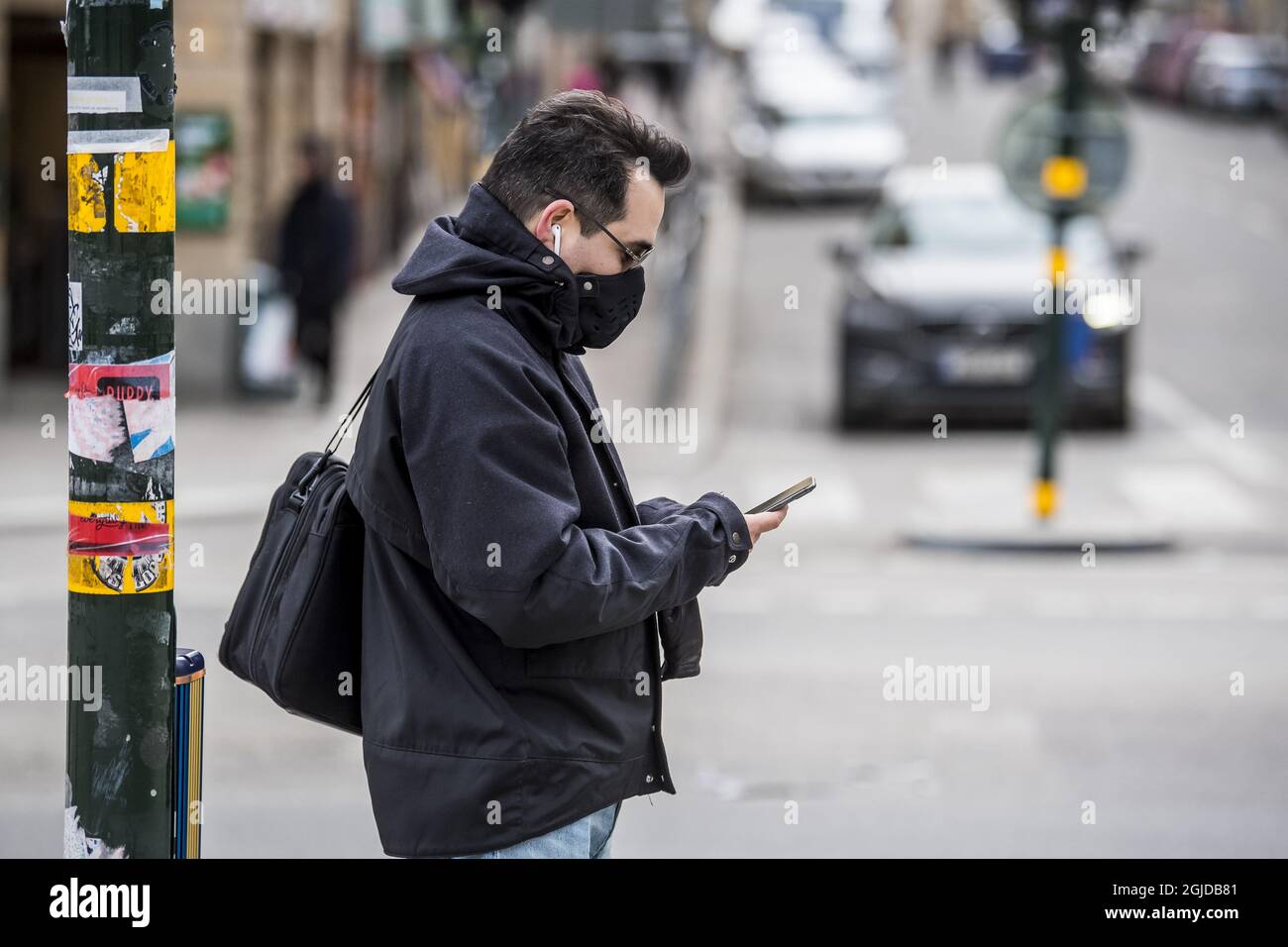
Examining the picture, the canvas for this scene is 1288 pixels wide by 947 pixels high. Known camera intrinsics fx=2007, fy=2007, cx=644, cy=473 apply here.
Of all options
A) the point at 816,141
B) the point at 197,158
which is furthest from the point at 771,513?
the point at 816,141

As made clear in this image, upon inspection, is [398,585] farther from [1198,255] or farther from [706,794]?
[1198,255]

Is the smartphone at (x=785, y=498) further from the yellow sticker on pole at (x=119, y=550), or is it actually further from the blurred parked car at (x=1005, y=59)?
the blurred parked car at (x=1005, y=59)

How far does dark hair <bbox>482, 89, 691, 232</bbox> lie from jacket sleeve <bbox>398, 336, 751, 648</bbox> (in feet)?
0.89

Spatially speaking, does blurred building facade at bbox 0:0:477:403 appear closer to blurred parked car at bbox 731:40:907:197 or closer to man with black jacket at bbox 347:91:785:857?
blurred parked car at bbox 731:40:907:197

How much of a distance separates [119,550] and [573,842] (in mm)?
895

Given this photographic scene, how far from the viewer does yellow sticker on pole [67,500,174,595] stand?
3.14m

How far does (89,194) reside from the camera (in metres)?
3.12

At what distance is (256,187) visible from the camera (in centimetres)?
1842

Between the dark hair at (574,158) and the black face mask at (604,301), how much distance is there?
8cm

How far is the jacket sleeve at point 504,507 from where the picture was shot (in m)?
2.61

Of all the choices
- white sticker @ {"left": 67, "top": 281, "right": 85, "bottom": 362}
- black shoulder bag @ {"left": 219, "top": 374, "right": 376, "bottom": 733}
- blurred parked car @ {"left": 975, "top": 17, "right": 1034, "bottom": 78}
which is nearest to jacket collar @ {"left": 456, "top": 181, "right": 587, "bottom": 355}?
black shoulder bag @ {"left": 219, "top": 374, "right": 376, "bottom": 733}

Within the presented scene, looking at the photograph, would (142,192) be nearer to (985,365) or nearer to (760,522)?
(760,522)
